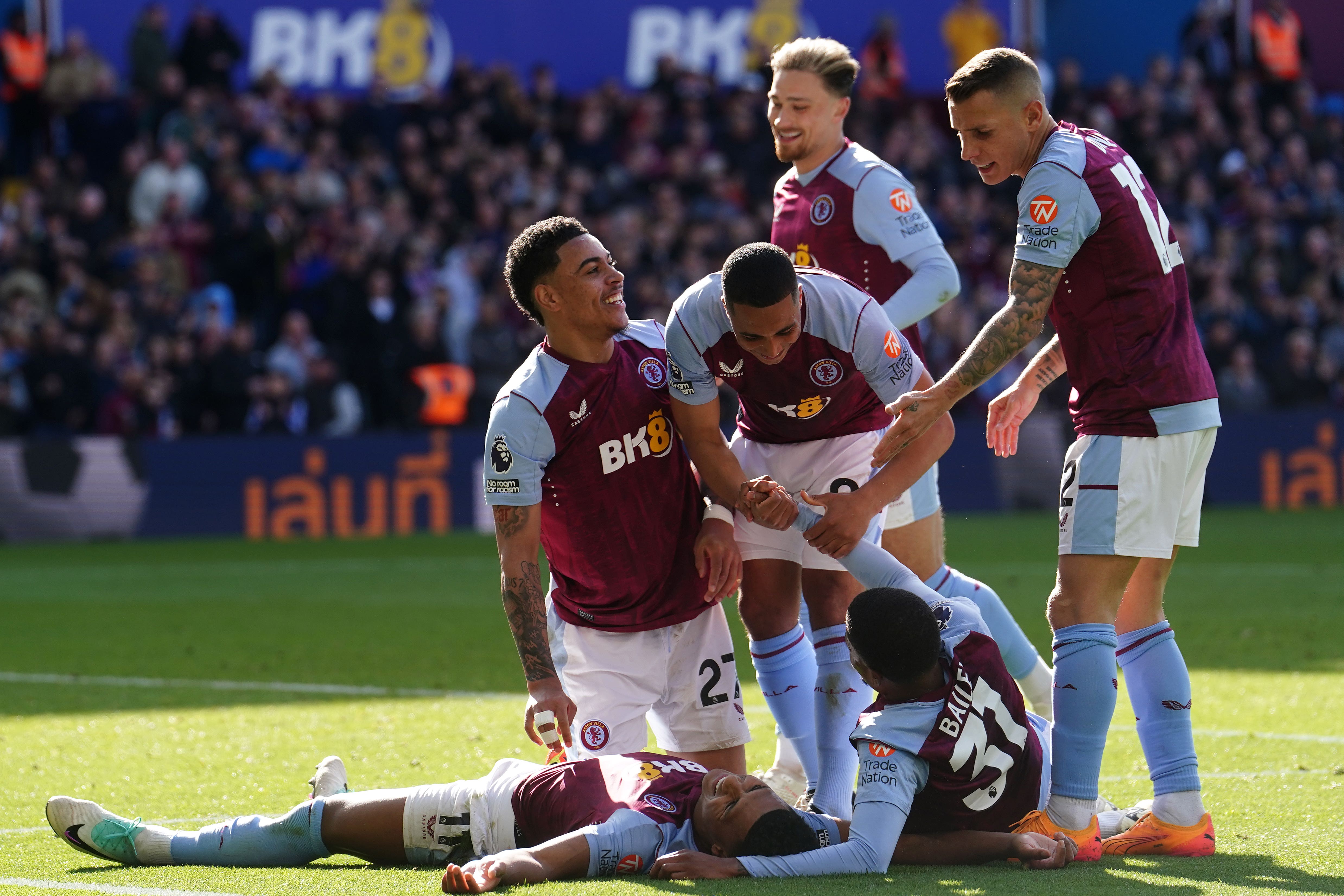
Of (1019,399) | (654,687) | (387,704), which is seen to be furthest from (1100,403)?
(387,704)

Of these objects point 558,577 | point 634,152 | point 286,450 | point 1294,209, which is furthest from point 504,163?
point 558,577

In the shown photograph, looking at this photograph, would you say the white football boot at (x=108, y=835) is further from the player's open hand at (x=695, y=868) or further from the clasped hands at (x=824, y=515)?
the clasped hands at (x=824, y=515)

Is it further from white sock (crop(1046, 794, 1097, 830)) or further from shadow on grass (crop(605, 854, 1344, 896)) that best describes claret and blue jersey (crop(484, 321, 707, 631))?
white sock (crop(1046, 794, 1097, 830))

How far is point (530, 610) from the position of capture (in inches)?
205

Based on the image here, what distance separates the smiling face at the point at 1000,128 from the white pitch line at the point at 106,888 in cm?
293

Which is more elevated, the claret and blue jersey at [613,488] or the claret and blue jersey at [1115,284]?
the claret and blue jersey at [1115,284]

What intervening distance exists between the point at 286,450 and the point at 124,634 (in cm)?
627

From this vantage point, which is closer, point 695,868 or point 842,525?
point 695,868

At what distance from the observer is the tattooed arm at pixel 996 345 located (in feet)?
15.9

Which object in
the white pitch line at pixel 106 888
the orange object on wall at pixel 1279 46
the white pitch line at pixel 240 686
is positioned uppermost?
the orange object on wall at pixel 1279 46

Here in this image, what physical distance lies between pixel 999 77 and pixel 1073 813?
2.14 meters

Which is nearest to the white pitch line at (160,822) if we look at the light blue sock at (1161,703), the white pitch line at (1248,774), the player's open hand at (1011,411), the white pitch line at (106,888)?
the white pitch line at (106,888)

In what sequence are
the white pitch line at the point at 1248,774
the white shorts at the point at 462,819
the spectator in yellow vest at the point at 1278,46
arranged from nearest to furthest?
the white shorts at the point at 462,819 → the white pitch line at the point at 1248,774 → the spectator in yellow vest at the point at 1278,46

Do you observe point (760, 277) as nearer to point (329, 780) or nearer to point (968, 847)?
point (968, 847)
